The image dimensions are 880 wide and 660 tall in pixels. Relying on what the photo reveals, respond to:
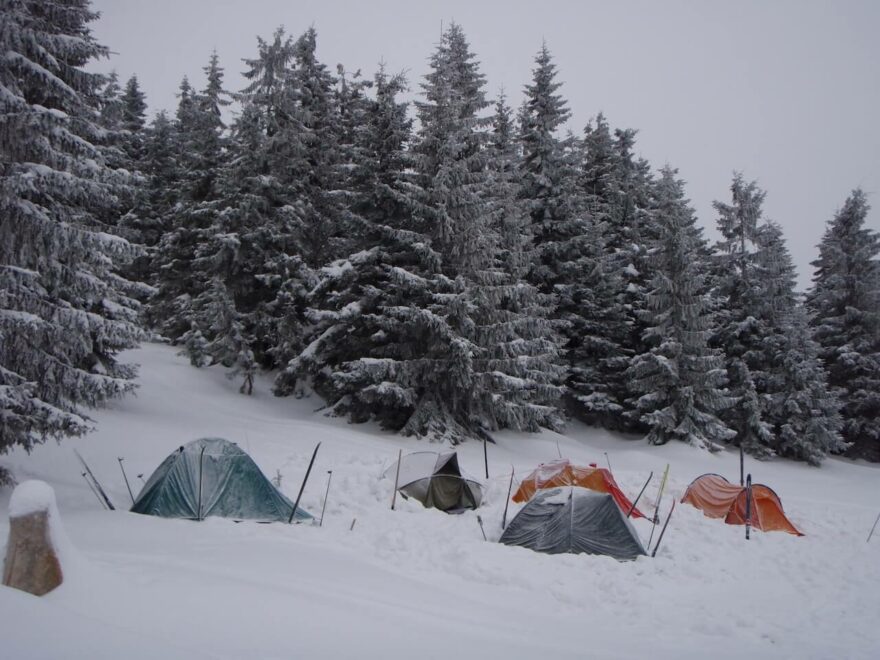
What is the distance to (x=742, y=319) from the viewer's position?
29.6 metres

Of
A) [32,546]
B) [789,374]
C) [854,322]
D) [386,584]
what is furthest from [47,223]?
[854,322]

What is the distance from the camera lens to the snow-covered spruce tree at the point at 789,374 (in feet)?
85.2

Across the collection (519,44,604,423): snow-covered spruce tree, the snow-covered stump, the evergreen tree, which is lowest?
the snow-covered stump

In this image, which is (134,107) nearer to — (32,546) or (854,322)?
(32,546)

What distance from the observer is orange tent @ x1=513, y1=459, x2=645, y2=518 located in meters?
13.5

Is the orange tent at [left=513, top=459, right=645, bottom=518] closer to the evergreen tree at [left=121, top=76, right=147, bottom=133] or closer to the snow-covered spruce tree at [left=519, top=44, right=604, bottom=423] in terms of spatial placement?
the snow-covered spruce tree at [left=519, top=44, right=604, bottom=423]

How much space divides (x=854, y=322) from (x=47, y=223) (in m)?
36.8

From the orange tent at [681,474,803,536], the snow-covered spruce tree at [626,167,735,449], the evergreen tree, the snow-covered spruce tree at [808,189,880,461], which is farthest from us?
the evergreen tree

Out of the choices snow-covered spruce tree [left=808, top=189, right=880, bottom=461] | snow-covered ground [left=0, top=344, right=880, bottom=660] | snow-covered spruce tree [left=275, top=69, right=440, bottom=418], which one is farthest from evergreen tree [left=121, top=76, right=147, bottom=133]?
snow-covered spruce tree [left=808, top=189, right=880, bottom=461]

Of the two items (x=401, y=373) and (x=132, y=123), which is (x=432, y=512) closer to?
(x=401, y=373)

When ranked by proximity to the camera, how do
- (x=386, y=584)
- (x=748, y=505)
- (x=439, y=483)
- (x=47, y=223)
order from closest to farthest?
(x=386, y=584)
(x=47, y=223)
(x=748, y=505)
(x=439, y=483)

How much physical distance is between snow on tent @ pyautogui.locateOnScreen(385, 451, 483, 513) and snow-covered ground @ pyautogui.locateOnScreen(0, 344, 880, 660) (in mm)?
566

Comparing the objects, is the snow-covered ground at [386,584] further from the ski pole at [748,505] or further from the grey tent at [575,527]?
the grey tent at [575,527]

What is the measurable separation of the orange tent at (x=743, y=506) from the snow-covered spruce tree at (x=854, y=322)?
63.3 ft
